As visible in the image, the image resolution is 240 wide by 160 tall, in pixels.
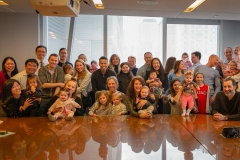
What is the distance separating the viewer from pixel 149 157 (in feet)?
5.36

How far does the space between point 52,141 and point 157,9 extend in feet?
12.6

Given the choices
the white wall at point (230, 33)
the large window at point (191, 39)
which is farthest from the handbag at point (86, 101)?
the white wall at point (230, 33)

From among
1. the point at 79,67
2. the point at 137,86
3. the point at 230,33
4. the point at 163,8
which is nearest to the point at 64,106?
the point at 137,86

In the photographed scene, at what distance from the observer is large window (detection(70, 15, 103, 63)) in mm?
6812

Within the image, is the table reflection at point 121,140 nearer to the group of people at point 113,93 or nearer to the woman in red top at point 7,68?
the group of people at point 113,93

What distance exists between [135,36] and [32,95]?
4.40 metres

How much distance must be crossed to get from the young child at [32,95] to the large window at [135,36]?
3.73 m

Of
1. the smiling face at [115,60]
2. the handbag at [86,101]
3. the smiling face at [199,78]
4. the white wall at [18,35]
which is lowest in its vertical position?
the handbag at [86,101]

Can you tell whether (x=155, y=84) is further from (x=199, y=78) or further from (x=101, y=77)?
(x=101, y=77)

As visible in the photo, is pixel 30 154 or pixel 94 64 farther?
pixel 94 64

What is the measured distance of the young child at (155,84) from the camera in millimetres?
3809

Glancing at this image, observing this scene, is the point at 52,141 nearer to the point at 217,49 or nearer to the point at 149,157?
the point at 149,157

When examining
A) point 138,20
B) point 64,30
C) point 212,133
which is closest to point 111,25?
point 138,20

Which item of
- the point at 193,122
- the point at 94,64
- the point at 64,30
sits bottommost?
the point at 193,122
